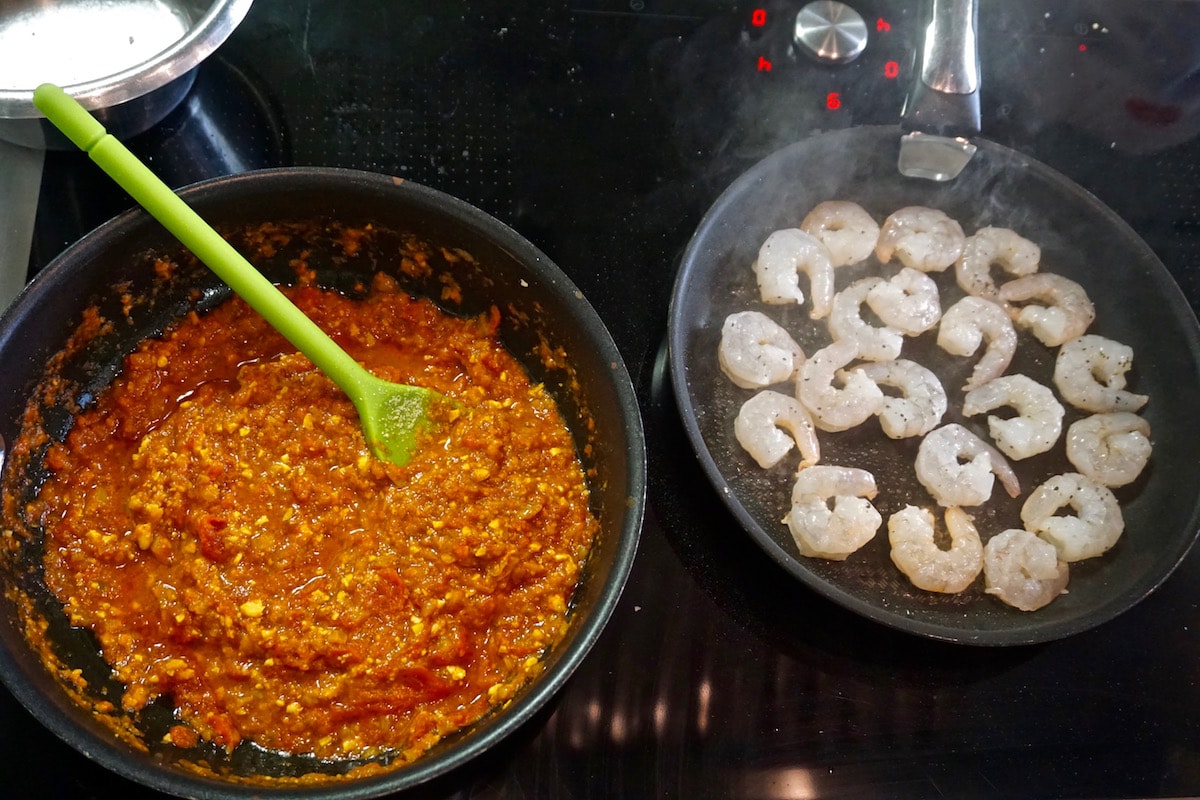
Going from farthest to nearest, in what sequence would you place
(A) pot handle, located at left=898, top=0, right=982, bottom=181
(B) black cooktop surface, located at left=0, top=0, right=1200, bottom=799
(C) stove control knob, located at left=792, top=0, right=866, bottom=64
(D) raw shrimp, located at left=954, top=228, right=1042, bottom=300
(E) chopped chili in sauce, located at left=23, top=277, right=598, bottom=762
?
(C) stove control knob, located at left=792, top=0, right=866, bottom=64 → (D) raw shrimp, located at left=954, top=228, right=1042, bottom=300 → (A) pot handle, located at left=898, top=0, right=982, bottom=181 → (B) black cooktop surface, located at left=0, top=0, right=1200, bottom=799 → (E) chopped chili in sauce, located at left=23, top=277, right=598, bottom=762

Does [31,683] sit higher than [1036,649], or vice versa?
[31,683]

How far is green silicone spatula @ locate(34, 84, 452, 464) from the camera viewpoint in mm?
1483

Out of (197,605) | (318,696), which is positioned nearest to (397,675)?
(318,696)

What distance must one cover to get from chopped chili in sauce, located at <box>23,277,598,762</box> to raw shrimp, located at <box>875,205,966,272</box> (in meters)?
0.92

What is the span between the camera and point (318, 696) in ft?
4.80

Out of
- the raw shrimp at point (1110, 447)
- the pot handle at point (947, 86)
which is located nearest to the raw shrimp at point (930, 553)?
the raw shrimp at point (1110, 447)

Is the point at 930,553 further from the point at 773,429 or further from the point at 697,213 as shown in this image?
→ the point at 697,213

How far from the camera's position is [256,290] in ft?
5.13

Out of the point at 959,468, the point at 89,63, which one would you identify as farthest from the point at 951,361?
the point at 89,63

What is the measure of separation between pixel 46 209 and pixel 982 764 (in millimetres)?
2165

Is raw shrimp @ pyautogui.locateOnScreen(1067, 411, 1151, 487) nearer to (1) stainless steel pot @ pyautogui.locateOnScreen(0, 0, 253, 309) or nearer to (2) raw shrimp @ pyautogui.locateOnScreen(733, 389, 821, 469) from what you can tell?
(2) raw shrimp @ pyautogui.locateOnScreen(733, 389, 821, 469)

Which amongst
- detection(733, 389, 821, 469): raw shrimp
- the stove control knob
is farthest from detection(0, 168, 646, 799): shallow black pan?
the stove control knob

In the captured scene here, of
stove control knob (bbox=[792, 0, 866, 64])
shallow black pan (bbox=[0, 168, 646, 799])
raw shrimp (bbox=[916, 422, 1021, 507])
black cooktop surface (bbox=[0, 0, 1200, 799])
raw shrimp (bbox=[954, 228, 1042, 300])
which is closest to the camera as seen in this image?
shallow black pan (bbox=[0, 168, 646, 799])

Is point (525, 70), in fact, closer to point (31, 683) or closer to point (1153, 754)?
point (31, 683)
